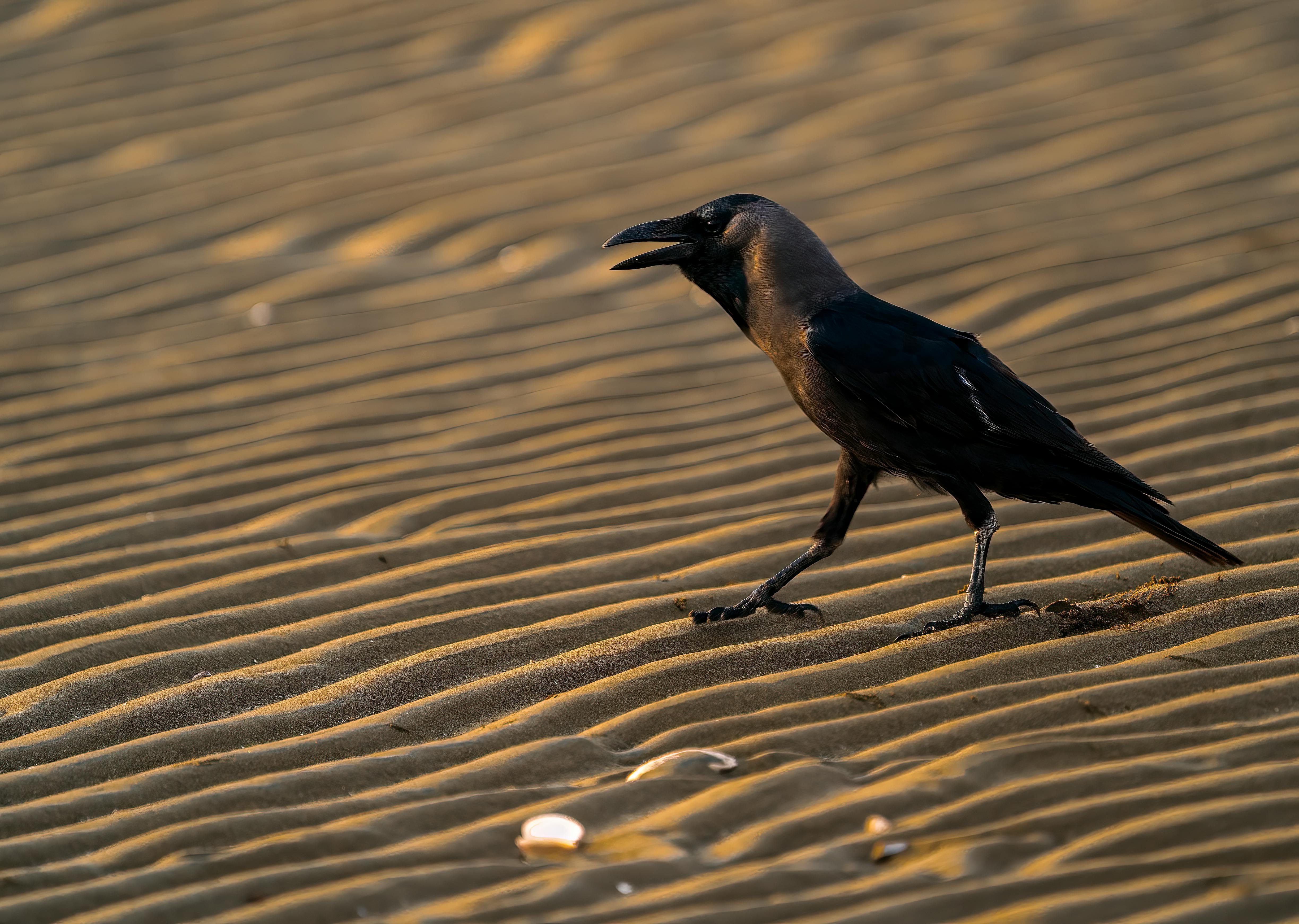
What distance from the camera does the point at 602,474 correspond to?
4273 millimetres

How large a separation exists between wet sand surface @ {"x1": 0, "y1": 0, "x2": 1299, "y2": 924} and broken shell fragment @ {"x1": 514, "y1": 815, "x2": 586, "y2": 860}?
4cm

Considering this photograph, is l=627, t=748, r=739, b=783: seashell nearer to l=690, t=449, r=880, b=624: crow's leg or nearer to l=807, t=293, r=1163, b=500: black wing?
l=690, t=449, r=880, b=624: crow's leg

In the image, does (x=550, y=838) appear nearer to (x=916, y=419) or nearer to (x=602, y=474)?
(x=916, y=419)

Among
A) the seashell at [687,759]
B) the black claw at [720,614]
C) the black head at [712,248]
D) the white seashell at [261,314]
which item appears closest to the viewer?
the seashell at [687,759]

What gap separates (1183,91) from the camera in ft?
21.7

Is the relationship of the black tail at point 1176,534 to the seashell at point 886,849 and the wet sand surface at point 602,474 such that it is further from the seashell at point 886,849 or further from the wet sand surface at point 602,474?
the seashell at point 886,849

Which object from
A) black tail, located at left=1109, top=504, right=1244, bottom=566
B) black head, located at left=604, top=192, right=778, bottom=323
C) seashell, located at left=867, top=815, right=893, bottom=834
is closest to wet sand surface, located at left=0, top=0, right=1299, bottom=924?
seashell, located at left=867, top=815, right=893, bottom=834

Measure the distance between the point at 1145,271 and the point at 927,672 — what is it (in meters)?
3.10

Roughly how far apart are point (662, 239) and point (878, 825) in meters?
1.78

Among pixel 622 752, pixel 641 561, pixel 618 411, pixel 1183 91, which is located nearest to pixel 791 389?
pixel 641 561

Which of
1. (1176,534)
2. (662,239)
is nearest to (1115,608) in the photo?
(1176,534)

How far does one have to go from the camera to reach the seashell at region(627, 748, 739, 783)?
98.3 inches

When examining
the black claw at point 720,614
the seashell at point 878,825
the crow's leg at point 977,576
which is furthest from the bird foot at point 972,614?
the seashell at point 878,825

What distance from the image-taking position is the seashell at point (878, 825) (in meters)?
2.22
